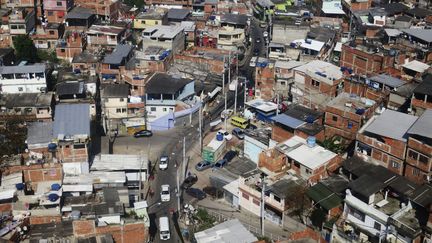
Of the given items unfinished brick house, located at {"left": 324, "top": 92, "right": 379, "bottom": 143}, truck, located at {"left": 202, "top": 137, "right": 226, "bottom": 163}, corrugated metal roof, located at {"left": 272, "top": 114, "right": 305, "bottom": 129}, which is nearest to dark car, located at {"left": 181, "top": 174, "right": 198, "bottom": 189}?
truck, located at {"left": 202, "top": 137, "right": 226, "bottom": 163}

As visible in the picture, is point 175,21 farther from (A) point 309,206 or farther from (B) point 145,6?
(A) point 309,206

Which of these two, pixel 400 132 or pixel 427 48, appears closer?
pixel 400 132

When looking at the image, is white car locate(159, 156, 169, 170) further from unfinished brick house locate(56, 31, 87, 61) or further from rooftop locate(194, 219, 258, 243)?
unfinished brick house locate(56, 31, 87, 61)

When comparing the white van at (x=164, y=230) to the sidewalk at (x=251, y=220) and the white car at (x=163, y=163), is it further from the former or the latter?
the white car at (x=163, y=163)

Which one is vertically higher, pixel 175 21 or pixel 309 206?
pixel 175 21

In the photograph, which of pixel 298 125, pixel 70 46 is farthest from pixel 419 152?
pixel 70 46

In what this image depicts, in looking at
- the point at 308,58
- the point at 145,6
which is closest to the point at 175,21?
the point at 145,6

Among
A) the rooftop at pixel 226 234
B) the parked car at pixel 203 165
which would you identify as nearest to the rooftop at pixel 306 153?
the parked car at pixel 203 165
